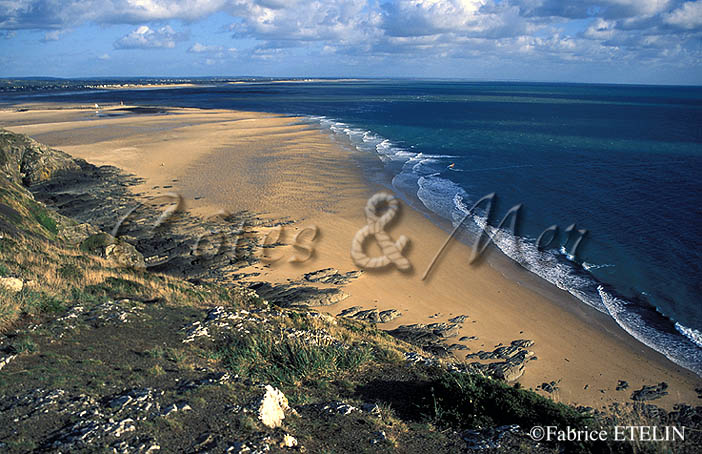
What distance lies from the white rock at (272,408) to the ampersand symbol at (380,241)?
10.5m

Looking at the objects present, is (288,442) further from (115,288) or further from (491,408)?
(115,288)

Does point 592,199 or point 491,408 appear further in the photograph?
point 592,199

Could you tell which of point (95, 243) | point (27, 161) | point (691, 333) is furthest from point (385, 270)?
point (27, 161)

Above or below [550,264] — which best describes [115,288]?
above

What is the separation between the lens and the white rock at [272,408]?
19.6 feet

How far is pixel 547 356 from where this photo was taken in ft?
39.0

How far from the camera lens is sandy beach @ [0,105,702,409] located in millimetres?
11430

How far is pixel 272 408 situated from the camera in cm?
618

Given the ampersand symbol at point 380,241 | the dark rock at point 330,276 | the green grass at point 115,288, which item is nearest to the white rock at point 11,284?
the green grass at point 115,288

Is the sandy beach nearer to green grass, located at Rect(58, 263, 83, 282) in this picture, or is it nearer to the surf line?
the surf line

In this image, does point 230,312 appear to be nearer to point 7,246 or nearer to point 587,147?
point 7,246

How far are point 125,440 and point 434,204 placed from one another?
70.9 ft

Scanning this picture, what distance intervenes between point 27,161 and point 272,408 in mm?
26834

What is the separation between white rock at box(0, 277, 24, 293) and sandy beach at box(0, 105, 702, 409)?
7651mm
